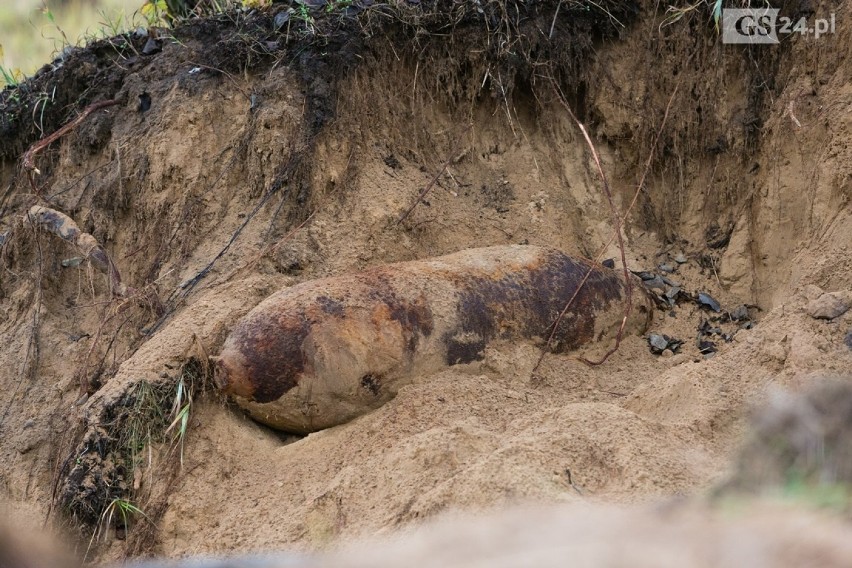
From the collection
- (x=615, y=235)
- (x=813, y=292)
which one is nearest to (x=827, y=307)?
(x=813, y=292)

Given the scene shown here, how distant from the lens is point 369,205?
4863 mm

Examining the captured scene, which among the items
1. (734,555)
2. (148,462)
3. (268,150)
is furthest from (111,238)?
(734,555)

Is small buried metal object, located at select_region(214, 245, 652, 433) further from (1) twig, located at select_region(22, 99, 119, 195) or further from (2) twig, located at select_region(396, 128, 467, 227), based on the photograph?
(1) twig, located at select_region(22, 99, 119, 195)

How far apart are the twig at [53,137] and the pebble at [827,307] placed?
3984mm

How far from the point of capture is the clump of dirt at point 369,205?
3.81 m

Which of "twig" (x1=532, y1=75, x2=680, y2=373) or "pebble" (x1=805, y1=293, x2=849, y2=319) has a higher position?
"twig" (x1=532, y1=75, x2=680, y2=373)

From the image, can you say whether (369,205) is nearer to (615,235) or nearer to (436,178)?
(436,178)

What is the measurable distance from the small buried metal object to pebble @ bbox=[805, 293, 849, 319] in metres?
1.04

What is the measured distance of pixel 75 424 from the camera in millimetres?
4012

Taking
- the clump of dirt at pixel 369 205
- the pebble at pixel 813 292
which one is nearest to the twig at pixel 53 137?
the clump of dirt at pixel 369 205

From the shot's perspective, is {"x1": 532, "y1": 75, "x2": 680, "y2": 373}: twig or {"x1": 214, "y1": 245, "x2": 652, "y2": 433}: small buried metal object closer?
{"x1": 214, "y1": 245, "x2": 652, "y2": 433}: small buried metal object

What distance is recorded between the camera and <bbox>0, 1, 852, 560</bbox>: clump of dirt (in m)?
3.81

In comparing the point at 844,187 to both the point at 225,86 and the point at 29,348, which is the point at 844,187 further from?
the point at 29,348

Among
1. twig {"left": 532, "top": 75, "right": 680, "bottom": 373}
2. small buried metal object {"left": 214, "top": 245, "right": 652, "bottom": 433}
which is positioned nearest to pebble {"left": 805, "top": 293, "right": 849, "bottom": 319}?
twig {"left": 532, "top": 75, "right": 680, "bottom": 373}
